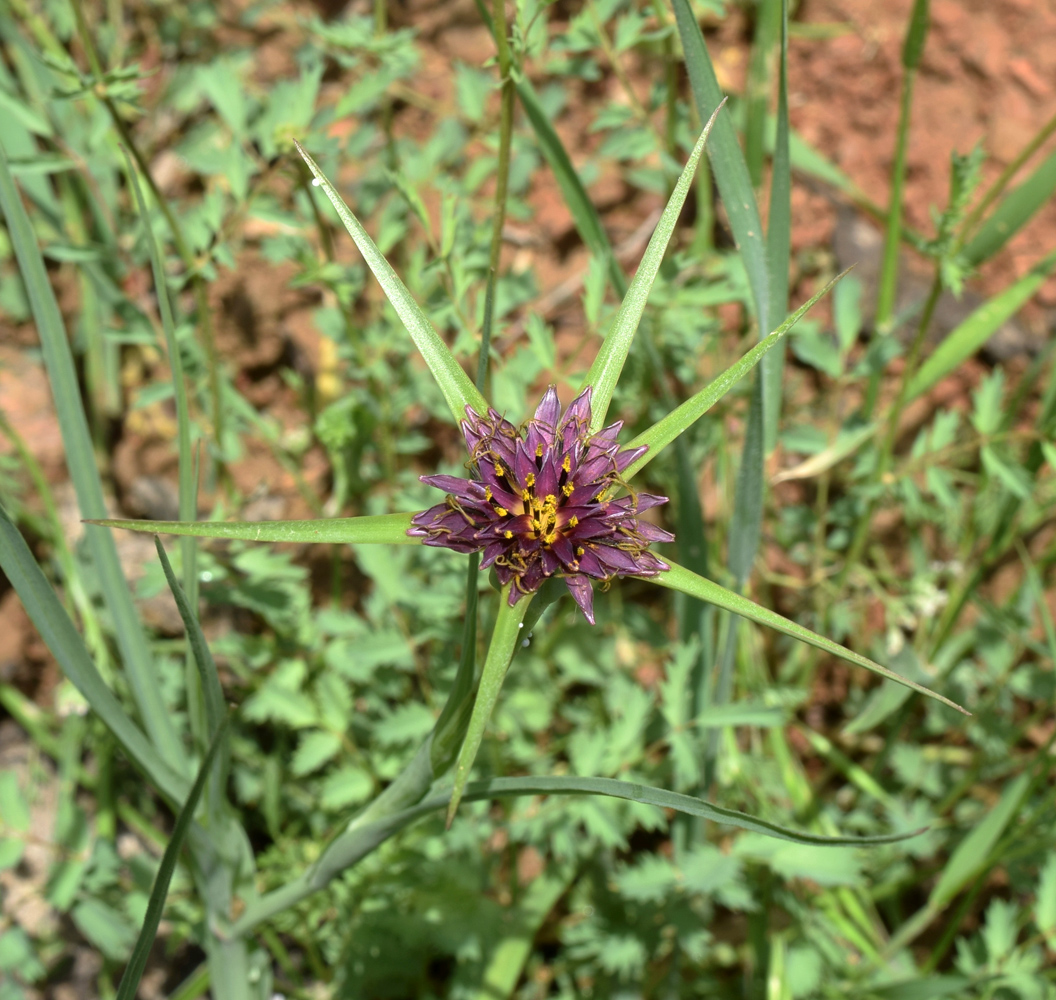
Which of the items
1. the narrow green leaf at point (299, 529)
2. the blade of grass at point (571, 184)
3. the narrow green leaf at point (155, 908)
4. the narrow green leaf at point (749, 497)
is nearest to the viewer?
the narrow green leaf at point (299, 529)

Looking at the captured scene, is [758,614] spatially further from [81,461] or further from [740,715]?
[81,461]

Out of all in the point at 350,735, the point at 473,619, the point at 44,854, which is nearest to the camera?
the point at 473,619

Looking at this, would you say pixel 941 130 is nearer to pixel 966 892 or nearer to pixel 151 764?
pixel 966 892

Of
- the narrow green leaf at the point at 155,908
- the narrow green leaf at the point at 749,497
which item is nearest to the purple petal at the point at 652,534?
the narrow green leaf at the point at 749,497

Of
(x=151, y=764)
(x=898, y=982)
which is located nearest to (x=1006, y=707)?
(x=898, y=982)

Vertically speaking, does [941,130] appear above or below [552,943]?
above

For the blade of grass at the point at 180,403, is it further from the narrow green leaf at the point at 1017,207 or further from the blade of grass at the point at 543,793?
the narrow green leaf at the point at 1017,207

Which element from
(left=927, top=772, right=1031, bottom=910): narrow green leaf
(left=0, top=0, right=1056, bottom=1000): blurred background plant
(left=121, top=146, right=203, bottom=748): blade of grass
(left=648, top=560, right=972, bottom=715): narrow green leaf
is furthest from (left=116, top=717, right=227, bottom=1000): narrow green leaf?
(left=927, top=772, right=1031, bottom=910): narrow green leaf

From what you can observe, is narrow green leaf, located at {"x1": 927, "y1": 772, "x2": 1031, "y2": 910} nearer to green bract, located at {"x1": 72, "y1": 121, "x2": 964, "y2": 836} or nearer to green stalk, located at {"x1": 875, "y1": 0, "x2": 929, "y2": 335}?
green stalk, located at {"x1": 875, "y1": 0, "x2": 929, "y2": 335}
